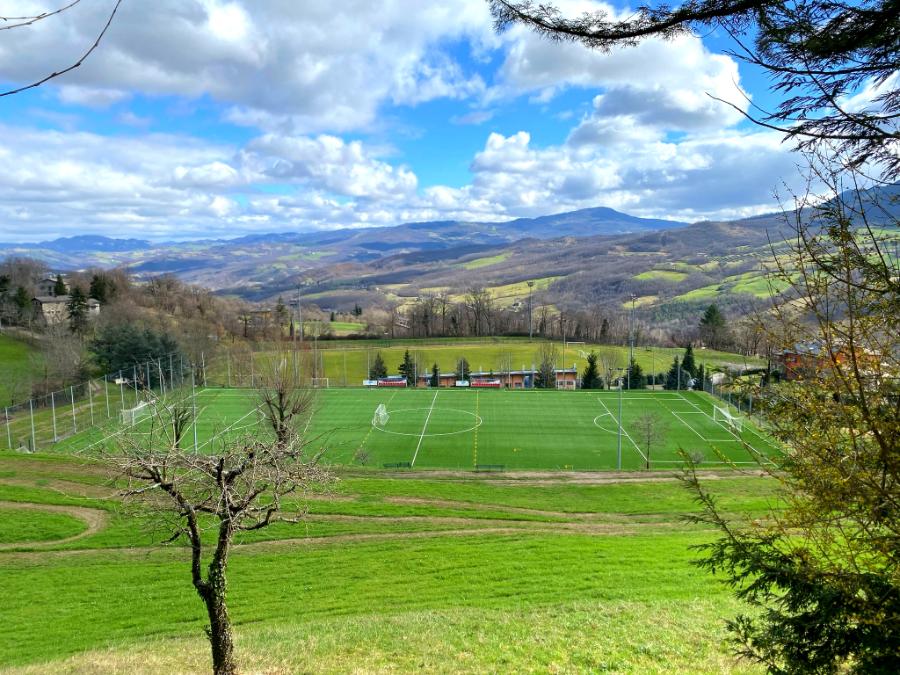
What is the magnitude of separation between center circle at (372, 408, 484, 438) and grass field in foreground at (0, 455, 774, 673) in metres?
Answer: 19.6

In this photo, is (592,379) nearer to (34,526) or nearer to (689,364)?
(689,364)

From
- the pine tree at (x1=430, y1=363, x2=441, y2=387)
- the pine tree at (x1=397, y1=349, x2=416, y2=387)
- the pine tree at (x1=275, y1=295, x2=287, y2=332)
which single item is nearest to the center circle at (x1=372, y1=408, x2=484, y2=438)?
the pine tree at (x1=430, y1=363, x2=441, y2=387)

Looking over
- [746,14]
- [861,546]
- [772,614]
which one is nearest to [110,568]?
[772,614]

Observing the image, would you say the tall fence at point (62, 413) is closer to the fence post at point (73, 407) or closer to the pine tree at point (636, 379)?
the fence post at point (73, 407)

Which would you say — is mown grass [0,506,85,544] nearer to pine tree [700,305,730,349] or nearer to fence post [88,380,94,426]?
fence post [88,380,94,426]

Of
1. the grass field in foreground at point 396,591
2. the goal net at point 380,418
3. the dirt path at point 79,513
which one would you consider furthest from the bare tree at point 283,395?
the goal net at point 380,418

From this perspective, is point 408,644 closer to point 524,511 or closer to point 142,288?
point 524,511

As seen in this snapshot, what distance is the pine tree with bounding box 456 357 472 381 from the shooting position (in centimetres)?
7081

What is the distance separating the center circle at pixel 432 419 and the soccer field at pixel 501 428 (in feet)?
0.28

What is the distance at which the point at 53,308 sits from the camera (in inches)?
2931

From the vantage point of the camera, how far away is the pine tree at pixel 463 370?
70812mm

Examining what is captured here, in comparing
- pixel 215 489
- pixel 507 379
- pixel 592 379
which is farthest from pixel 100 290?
pixel 215 489

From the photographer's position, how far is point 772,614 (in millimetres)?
5625

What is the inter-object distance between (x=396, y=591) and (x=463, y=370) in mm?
56764
